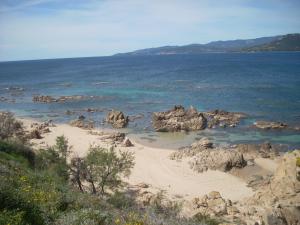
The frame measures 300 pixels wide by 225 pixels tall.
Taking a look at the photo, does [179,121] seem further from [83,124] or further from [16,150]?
[16,150]

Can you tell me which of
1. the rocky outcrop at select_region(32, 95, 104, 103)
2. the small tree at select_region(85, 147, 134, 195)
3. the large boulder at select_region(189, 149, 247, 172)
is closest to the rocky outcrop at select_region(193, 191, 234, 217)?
the small tree at select_region(85, 147, 134, 195)

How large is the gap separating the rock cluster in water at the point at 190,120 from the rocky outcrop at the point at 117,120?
4.23 m

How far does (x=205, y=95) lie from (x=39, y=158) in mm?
49406

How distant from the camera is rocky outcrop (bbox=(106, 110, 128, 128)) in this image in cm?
4684

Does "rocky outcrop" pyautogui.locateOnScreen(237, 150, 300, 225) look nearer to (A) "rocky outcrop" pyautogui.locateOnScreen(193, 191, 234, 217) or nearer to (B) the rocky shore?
(B) the rocky shore

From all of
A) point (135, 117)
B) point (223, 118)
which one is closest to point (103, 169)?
point (223, 118)

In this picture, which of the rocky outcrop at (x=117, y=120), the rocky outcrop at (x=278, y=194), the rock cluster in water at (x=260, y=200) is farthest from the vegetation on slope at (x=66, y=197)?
the rocky outcrop at (x=117, y=120)

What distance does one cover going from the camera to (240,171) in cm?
2919

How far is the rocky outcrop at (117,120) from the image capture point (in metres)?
46.8

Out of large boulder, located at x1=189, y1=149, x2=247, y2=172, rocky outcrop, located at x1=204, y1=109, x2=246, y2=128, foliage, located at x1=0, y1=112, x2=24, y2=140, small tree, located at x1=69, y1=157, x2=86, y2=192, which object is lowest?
large boulder, located at x1=189, y1=149, x2=247, y2=172

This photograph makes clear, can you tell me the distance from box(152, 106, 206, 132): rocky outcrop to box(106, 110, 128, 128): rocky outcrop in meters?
4.23

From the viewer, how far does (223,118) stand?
47.7 m

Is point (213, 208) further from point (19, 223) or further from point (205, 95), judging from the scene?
point (205, 95)

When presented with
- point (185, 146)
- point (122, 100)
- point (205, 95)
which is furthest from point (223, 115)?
point (122, 100)
